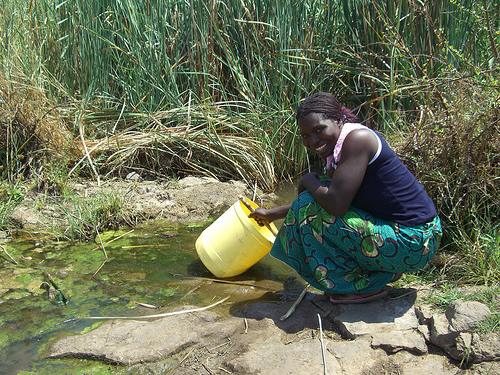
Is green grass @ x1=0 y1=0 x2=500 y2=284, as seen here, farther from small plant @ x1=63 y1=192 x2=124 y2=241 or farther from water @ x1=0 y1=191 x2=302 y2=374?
water @ x1=0 y1=191 x2=302 y2=374

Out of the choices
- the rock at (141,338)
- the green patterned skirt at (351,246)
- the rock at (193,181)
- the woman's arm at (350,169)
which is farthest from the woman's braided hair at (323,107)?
the rock at (193,181)

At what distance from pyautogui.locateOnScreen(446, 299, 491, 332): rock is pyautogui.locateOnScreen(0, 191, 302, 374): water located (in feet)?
3.16

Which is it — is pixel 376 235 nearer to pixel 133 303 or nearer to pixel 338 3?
pixel 133 303

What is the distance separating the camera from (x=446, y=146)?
2.35 meters

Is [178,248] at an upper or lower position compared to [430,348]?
lower

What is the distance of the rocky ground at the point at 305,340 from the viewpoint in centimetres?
169

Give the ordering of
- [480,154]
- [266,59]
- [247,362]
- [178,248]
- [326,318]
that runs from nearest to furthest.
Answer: [247,362] → [326,318] → [480,154] → [178,248] → [266,59]

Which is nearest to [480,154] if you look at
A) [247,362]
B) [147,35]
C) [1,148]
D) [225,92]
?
[247,362]

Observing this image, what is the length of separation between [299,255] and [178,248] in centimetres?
118

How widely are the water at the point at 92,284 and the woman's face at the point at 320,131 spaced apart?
0.92 metres

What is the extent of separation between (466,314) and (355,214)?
1.89 feet

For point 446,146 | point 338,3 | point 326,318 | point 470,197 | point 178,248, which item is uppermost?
point 338,3

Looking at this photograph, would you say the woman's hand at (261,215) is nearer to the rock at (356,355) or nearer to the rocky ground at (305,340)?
the rocky ground at (305,340)

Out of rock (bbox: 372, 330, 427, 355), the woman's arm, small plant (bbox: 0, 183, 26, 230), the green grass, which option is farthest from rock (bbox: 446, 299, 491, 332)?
small plant (bbox: 0, 183, 26, 230)
